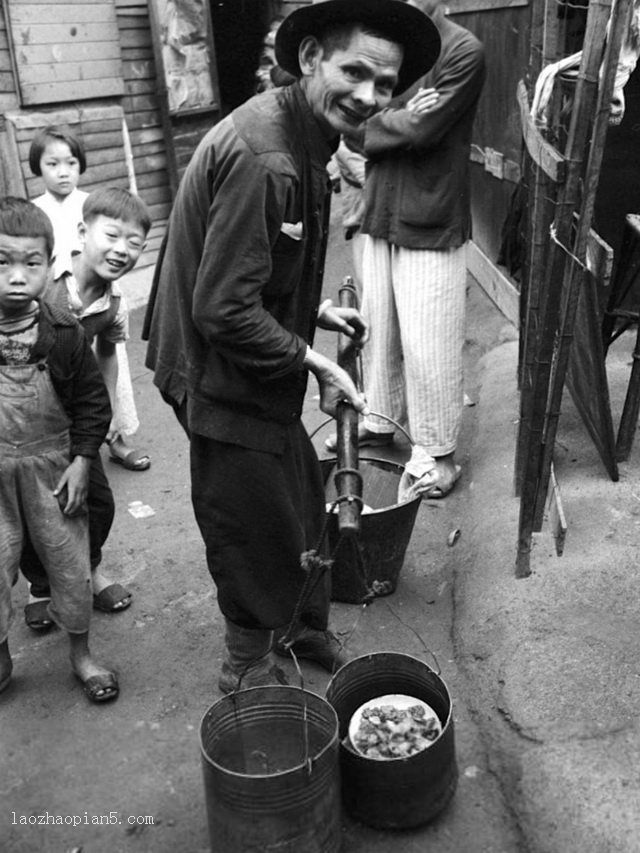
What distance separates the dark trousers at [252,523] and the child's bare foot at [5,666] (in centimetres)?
96

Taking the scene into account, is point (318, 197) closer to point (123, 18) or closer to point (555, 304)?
point (555, 304)

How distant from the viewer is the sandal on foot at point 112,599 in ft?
13.6

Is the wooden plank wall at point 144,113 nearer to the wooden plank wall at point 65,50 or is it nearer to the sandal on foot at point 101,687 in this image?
the wooden plank wall at point 65,50

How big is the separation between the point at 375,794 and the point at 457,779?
0.33m

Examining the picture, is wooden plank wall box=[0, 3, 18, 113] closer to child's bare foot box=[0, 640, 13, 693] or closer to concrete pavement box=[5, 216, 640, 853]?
concrete pavement box=[5, 216, 640, 853]

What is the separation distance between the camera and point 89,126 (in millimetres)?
8891

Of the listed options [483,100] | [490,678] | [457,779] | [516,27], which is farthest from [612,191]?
[457,779]

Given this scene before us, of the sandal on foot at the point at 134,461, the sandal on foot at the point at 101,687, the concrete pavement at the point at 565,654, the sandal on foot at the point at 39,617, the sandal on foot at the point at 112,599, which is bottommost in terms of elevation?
the sandal on foot at the point at 134,461

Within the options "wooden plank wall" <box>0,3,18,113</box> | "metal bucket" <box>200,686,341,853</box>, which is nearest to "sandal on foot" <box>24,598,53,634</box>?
"metal bucket" <box>200,686,341,853</box>

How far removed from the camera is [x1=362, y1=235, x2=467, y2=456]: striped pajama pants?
4824mm

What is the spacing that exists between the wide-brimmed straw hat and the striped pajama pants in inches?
80.5

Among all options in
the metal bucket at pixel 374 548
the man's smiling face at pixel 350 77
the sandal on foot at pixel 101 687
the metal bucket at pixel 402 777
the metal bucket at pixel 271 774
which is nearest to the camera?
the metal bucket at pixel 271 774

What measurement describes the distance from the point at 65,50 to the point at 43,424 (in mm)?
6306

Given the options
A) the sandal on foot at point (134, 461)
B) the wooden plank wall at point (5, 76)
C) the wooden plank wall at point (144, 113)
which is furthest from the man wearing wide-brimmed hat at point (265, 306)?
the wooden plank wall at point (144, 113)
